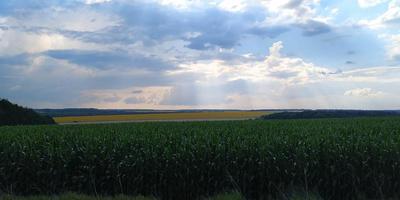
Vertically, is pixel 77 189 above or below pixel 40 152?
below

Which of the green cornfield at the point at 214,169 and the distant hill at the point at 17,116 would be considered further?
the distant hill at the point at 17,116

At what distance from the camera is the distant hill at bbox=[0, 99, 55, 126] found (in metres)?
48.6

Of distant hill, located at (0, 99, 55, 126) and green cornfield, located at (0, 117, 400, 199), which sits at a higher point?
distant hill, located at (0, 99, 55, 126)

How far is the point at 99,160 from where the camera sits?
10.9 metres

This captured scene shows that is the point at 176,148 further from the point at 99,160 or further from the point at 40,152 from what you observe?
the point at 40,152

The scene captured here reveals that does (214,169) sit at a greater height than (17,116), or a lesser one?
lesser

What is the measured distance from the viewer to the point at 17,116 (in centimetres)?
4988

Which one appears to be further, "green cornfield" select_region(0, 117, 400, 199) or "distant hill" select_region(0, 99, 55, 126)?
"distant hill" select_region(0, 99, 55, 126)

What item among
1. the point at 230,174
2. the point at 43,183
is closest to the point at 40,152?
the point at 43,183

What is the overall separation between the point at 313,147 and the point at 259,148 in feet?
4.41

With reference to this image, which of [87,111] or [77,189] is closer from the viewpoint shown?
[77,189]

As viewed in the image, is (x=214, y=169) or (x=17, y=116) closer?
(x=214, y=169)

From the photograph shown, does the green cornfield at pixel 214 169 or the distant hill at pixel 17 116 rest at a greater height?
the distant hill at pixel 17 116

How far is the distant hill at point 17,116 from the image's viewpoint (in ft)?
159
